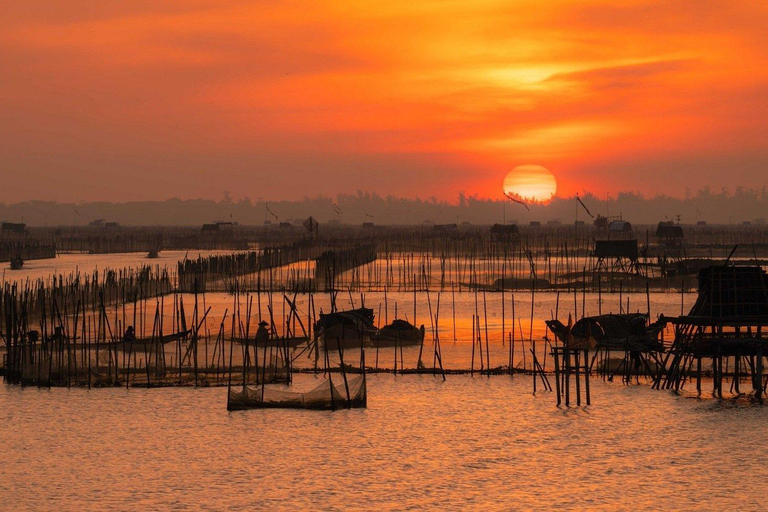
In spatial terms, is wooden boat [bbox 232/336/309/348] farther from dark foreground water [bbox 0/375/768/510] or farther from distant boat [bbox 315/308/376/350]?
dark foreground water [bbox 0/375/768/510]

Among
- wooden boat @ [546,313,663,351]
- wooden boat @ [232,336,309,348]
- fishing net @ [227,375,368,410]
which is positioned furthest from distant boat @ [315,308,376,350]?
fishing net @ [227,375,368,410]

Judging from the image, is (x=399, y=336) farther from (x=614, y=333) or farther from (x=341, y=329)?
(x=614, y=333)

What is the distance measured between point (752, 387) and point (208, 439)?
1214 centimetres

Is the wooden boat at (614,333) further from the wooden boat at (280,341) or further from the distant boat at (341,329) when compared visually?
the wooden boat at (280,341)

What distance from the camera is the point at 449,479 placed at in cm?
1565

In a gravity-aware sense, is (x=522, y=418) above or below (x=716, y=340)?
below

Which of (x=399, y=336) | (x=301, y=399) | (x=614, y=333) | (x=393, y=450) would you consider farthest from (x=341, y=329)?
(x=393, y=450)

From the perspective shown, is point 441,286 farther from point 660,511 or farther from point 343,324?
point 660,511

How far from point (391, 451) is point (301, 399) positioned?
11.8 feet

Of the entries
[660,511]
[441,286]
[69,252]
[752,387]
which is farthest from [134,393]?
[69,252]

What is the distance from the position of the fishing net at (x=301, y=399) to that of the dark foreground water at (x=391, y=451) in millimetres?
232

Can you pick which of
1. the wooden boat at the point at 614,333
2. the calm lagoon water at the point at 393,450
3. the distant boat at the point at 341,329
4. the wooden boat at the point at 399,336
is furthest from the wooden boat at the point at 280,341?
the wooden boat at the point at 614,333

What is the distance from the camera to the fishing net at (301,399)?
20203 mm

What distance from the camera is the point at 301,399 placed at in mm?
20359
